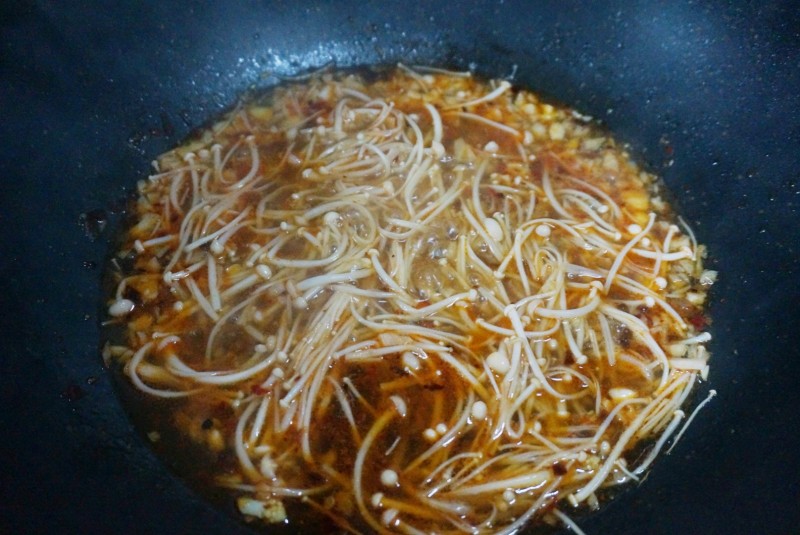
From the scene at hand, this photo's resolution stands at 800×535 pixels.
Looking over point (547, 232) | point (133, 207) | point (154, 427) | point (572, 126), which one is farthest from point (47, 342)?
point (572, 126)

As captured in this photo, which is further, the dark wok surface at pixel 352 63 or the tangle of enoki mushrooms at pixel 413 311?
the tangle of enoki mushrooms at pixel 413 311

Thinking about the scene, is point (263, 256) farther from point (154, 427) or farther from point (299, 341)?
point (154, 427)

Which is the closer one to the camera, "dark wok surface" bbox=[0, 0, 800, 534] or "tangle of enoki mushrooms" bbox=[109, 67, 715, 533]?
"dark wok surface" bbox=[0, 0, 800, 534]

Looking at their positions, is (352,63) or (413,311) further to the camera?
(352,63)

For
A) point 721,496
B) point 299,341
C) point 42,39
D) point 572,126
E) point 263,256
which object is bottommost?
point 721,496

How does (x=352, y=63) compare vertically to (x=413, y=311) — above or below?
above
